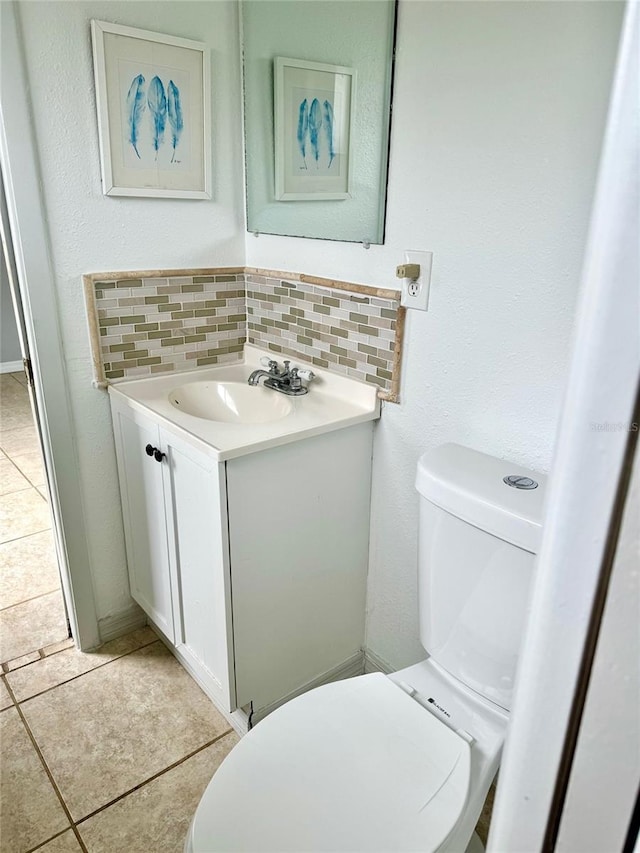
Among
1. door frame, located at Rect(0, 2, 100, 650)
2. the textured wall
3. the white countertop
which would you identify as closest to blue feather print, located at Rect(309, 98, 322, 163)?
the white countertop

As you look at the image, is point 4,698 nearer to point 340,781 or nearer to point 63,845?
point 63,845

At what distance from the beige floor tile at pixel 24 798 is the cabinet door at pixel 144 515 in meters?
0.45

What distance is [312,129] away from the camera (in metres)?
1.57

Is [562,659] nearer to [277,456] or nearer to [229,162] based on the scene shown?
[277,456]

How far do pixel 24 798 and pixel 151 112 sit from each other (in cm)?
177

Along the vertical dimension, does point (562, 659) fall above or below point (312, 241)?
below

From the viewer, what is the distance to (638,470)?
0.28m

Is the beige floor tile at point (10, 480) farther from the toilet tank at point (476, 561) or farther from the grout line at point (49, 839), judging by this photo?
the toilet tank at point (476, 561)

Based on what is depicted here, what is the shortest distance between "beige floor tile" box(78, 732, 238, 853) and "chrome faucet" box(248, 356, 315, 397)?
3.31ft

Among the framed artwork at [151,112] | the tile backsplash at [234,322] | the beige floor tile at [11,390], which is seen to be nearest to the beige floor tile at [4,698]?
the tile backsplash at [234,322]

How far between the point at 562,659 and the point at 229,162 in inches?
69.0

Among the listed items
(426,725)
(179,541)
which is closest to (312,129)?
(179,541)

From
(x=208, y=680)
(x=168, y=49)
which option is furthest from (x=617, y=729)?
(x=168, y=49)

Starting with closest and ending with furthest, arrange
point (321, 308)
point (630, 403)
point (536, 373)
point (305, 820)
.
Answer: point (630, 403), point (305, 820), point (536, 373), point (321, 308)
